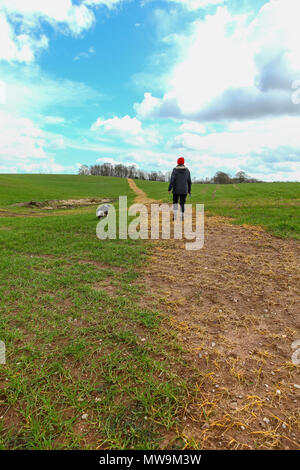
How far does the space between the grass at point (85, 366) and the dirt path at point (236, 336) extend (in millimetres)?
283

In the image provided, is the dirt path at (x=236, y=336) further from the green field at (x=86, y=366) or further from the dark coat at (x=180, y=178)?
the dark coat at (x=180, y=178)

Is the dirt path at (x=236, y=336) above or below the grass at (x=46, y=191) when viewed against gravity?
below

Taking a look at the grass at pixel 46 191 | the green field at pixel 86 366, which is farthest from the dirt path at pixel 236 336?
the grass at pixel 46 191

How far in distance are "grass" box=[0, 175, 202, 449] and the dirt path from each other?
0.28 meters

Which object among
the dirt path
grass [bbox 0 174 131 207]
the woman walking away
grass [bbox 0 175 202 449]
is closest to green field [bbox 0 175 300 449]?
grass [bbox 0 175 202 449]

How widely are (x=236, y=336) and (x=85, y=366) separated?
2.15 metres

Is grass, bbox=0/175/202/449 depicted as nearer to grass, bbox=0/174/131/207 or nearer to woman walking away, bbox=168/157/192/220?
woman walking away, bbox=168/157/192/220

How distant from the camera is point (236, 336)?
316 cm

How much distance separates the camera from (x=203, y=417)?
208 centimetres

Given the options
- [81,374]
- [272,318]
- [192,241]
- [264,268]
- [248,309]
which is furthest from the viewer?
[192,241]

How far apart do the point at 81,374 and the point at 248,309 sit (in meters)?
2.90

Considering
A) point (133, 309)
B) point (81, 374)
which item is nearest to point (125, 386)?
point (81, 374)

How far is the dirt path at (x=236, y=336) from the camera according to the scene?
2.00 m
